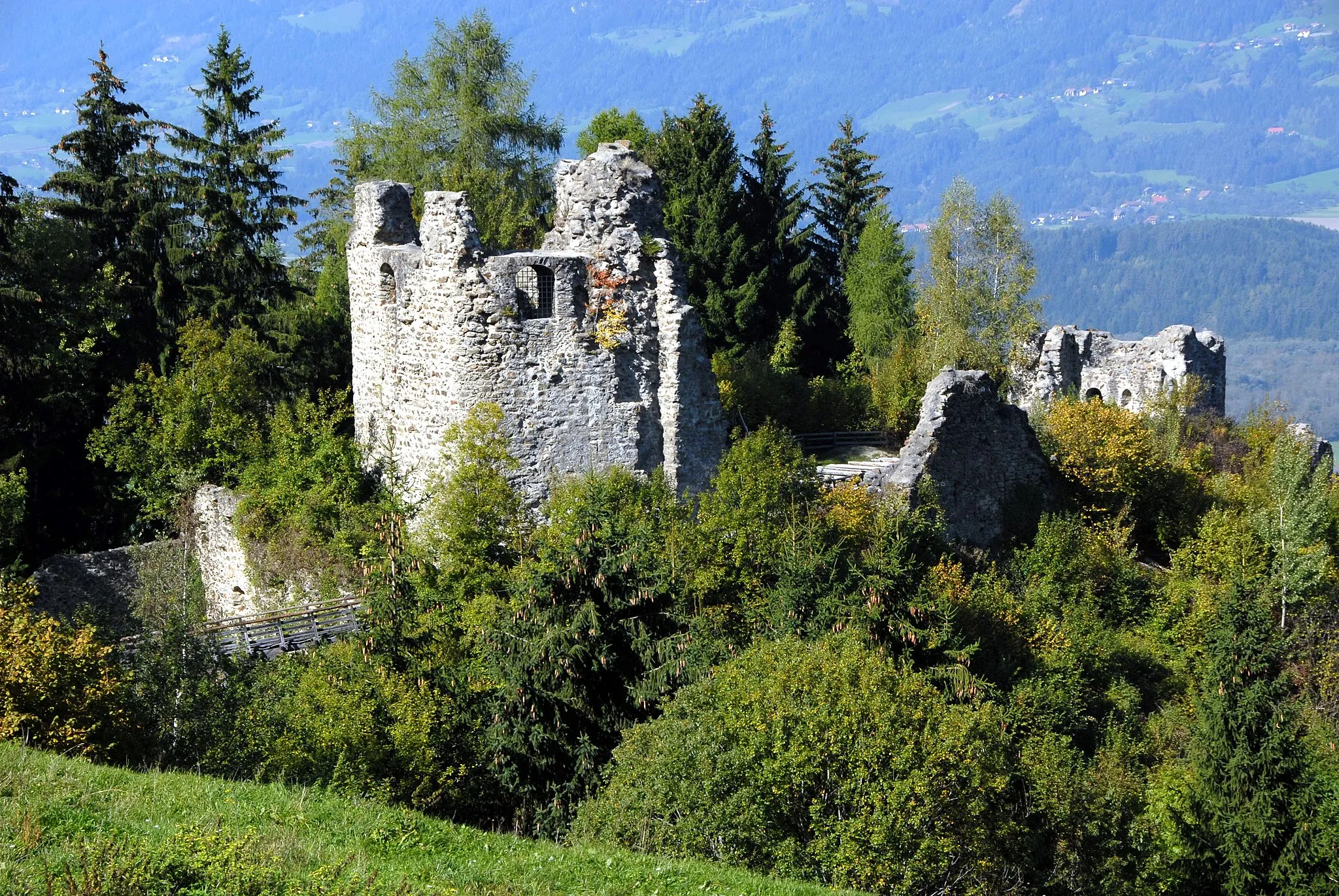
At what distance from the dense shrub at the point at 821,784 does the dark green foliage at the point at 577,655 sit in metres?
1.29

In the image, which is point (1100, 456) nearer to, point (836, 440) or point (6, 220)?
point (836, 440)

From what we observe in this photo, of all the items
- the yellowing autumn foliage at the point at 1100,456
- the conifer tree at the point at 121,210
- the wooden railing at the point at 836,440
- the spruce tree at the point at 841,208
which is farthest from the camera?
the spruce tree at the point at 841,208

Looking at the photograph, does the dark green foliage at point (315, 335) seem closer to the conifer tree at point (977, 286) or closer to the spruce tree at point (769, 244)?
the spruce tree at point (769, 244)

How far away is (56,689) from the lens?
51.7ft

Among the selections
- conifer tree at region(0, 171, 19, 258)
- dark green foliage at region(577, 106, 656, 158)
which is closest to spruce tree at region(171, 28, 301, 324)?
conifer tree at region(0, 171, 19, 258)

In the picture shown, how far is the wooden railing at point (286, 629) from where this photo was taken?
2152 cm

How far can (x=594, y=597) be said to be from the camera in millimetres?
19500

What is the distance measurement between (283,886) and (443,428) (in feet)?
36.3

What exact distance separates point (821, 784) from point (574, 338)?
847cm

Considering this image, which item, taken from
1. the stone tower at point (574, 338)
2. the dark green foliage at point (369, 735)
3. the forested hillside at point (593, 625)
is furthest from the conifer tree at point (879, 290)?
the dark green foliage at point (369, 735)

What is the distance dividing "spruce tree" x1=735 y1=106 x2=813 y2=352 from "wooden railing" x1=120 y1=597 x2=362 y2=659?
65.6 feet

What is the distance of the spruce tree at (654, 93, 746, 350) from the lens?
40.4 m

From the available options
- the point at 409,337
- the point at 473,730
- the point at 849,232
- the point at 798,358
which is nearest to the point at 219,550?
the point at 409,337

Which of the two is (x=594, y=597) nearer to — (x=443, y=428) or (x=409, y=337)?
(x=443, y=428)
